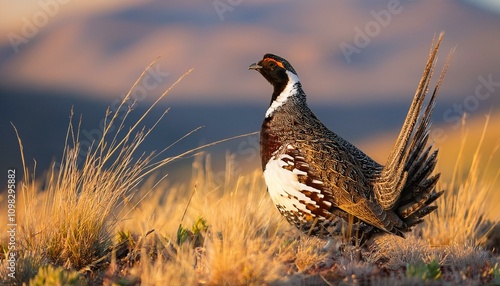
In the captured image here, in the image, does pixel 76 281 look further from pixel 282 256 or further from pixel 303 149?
pixel 303 149

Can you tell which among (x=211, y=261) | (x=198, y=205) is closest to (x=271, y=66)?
(x=198, y=205)

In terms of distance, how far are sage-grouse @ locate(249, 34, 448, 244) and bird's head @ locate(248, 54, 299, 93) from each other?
0.34 m

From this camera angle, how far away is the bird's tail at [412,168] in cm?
714

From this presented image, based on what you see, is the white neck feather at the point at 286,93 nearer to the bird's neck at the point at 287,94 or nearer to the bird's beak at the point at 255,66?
the bird's neck at the point at 287,94

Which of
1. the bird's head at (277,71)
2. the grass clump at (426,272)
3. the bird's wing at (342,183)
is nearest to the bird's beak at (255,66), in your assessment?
the bird's head at (277,71)

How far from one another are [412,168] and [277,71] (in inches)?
75.2

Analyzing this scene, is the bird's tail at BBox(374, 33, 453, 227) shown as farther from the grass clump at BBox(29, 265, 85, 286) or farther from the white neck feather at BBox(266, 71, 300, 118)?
the grass clump at BBox(29, 265, 85, 286)

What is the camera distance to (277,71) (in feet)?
25.6

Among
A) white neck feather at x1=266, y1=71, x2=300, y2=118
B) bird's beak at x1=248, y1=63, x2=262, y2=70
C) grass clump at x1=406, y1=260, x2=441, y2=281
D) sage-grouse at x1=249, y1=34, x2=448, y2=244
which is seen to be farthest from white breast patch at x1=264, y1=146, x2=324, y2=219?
grass clump at x1=406, y1=260, x2=441, y2=281

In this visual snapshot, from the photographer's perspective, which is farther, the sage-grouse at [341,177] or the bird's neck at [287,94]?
the bird's neck at [287,94]

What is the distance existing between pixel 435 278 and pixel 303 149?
2050 mm

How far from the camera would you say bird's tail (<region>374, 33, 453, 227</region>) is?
7.14m

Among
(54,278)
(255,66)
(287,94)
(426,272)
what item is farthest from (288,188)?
(54,278)

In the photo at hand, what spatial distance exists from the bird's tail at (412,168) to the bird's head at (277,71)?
1.42 meters
